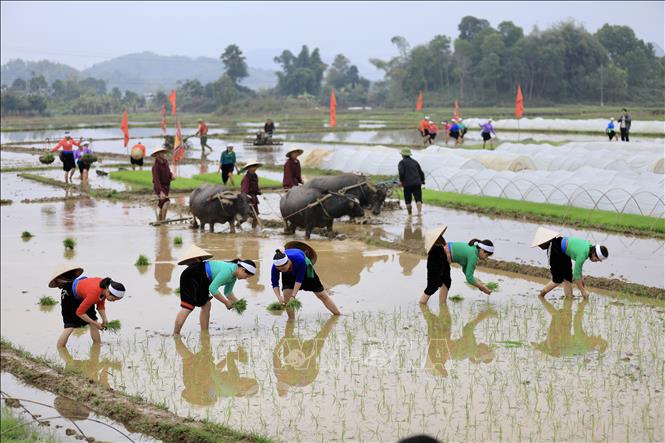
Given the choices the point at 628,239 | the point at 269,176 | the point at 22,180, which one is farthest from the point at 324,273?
the point at 22,180

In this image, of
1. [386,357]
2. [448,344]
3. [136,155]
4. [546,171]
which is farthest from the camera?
[136,155]

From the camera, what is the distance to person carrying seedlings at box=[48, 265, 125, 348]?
9352 millimetres

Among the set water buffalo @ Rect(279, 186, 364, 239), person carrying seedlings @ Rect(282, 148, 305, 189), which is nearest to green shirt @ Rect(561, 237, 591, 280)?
water buffalo @ Rect(279, 186, 364, 239)

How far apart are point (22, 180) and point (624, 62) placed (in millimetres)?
53194

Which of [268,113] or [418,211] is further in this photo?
[268,113]

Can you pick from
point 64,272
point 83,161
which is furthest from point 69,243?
point 83,161

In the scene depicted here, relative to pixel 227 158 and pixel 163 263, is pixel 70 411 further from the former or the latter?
pixel 227 158

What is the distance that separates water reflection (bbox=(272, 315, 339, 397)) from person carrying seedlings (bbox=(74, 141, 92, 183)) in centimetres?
1633

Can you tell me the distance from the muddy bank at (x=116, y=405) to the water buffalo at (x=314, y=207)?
7108 millimetres

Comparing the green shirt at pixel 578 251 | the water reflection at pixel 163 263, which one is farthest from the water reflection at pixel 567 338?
the water reflection at pixel 163 263

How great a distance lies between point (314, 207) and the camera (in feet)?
53.2

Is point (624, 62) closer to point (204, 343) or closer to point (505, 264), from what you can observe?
point (505, 264)

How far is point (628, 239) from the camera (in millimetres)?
15648

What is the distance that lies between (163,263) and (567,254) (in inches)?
263
